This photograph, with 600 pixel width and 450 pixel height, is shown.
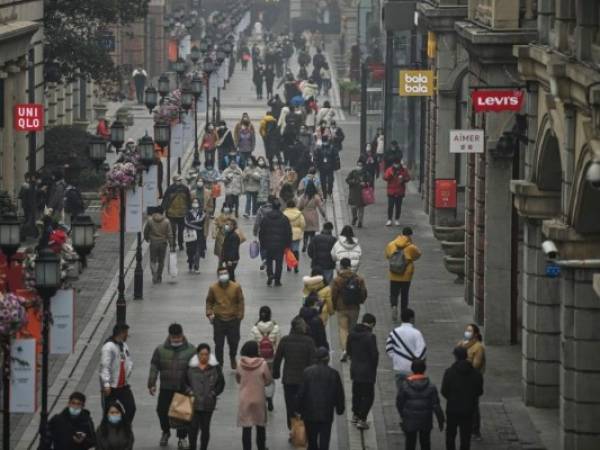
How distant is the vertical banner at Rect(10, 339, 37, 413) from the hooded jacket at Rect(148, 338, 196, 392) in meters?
2.56

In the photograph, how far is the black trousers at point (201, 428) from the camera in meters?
31.0

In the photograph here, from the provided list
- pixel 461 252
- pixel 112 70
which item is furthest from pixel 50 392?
pixel 112 70

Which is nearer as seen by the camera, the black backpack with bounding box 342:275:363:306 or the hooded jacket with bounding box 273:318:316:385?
the hooded jacket with bounding box 273:318:316:385

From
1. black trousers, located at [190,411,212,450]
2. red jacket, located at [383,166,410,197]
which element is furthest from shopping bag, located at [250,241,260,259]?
black trousers, located at [190,411,212,450]

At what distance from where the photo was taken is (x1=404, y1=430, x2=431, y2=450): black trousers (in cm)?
3038

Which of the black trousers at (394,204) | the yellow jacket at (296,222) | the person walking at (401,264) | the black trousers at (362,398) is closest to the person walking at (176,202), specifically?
the yellow jacket at (296,222)

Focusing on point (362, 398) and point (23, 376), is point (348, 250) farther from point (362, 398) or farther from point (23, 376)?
point (23, 376)

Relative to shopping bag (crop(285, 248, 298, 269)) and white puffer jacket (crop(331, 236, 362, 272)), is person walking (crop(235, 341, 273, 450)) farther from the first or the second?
shopping bag (crop(285, 248, 298, 269))

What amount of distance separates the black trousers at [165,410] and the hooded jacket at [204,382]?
845 millimetres

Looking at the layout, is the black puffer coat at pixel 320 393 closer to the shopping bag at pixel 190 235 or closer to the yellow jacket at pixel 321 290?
the yellow jacket at pixel 321 290

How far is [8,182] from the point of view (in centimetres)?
5562

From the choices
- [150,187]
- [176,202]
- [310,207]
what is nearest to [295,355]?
[150,187]

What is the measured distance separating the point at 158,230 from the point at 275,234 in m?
2.21

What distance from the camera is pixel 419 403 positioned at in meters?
30.1
